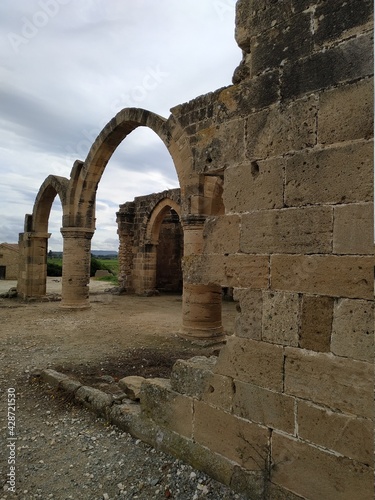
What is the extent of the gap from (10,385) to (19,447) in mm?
1761

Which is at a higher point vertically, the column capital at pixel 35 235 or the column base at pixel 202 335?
the column capital at pixel 35 235

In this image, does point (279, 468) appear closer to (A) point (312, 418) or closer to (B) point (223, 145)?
(A) point (312, 418)

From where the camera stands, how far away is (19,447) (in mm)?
3434

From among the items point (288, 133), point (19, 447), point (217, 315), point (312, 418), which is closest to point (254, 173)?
point (288, 133)

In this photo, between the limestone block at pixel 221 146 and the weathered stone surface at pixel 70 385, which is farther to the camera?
the weathered stone surface at pixel 70 385

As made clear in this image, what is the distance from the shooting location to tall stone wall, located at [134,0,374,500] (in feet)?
7.50

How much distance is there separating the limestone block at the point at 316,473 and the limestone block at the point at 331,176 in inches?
65.1

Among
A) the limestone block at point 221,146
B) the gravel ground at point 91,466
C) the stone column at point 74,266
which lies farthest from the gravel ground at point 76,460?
the stone column at point 74,266

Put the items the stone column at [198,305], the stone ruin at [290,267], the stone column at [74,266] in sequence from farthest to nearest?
the stone column at [74,266]
the stone column at [198,305]
the stone ruin at [290,267]

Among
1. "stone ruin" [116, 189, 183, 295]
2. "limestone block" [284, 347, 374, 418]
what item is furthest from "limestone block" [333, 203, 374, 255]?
"stone ruin" [116, 189, 183, 295]

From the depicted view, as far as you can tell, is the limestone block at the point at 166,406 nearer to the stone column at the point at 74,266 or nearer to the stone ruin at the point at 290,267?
the stone ruin at the point at 290,267

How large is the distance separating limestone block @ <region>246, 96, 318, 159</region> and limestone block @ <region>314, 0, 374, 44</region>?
420mm

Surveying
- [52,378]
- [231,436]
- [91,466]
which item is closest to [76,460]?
[91,466]

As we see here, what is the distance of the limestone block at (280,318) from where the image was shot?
8.42 feet
